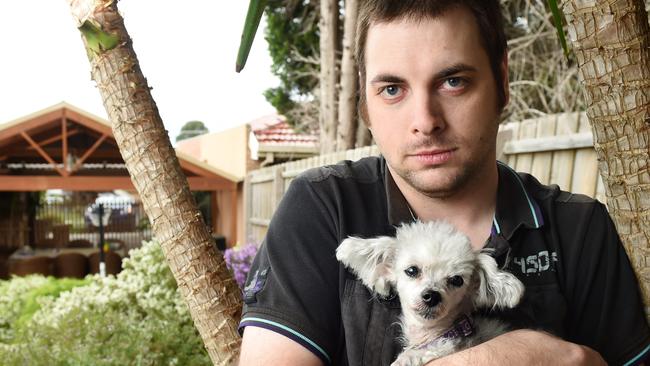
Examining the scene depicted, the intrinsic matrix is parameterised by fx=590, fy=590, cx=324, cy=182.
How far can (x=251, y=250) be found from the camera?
7941 millimetres

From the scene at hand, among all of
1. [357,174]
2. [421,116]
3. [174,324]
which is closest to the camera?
[421,116]

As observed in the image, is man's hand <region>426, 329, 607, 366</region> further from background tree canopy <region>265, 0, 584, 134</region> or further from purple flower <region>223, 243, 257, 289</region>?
background tree canopy <region>265, 0, 584, 134</region>

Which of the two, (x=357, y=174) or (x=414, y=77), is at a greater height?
(x=414, y=77)

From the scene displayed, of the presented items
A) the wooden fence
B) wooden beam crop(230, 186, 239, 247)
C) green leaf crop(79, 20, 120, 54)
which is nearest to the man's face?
green leaf crop(79, 20, 120, 54)

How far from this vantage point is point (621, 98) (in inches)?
64.6

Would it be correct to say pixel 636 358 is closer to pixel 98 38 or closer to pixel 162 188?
pixel 162 188

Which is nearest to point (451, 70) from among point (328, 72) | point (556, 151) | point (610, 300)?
point (610, 300)

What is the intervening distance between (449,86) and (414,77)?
0.11m

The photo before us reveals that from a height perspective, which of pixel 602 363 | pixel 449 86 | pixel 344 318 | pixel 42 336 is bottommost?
pixel 42 336

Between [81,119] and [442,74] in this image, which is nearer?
[442,74]

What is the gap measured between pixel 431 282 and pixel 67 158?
507 inches

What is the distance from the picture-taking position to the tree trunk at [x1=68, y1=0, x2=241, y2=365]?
197cm

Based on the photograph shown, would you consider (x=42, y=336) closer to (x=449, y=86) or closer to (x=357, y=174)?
(x=357, y=174)

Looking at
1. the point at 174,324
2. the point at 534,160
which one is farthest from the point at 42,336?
the point at 534,160
